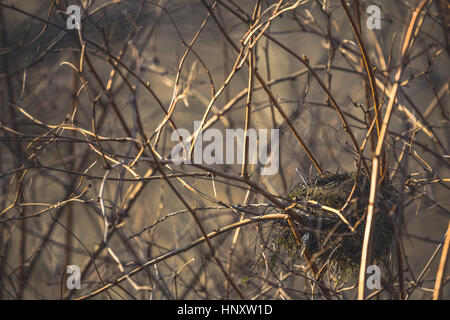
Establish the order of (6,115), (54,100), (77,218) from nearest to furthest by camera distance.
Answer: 1. (6,115)
2. (54,100)
3. (77,218)

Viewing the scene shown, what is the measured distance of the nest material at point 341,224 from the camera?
1.66 m

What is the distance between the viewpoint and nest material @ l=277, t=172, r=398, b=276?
1664mm

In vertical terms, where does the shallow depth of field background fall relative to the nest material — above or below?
above

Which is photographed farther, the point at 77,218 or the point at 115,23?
the point at 77,218

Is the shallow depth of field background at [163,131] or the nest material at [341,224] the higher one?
the shallow depth of field background at [163,131]

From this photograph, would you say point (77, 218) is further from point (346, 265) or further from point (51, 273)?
point (346, 265)

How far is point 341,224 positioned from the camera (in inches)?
66.9

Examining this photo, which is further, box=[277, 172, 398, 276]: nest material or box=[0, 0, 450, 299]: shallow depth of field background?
box=[0, 0, 450, 299]: shallow depth of field background

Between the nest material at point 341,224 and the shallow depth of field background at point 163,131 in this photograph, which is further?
the shallow depth of field background at point 163,131

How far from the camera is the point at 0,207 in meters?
3.06

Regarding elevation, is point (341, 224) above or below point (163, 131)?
below

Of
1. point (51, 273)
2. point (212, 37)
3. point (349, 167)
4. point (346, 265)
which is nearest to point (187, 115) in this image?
point (212, 37)

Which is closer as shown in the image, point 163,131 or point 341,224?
point 341,224

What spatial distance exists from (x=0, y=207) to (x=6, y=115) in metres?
0.64
